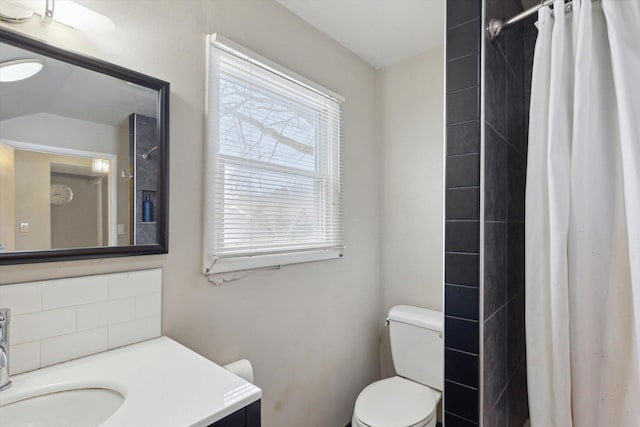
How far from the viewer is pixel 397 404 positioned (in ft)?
5.29

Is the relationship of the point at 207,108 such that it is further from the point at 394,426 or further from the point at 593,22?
the point at 394,426

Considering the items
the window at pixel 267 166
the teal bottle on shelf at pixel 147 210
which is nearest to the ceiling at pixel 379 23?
the window at pixel 267 166

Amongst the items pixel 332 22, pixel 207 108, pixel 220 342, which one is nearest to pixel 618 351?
pixel 220 342

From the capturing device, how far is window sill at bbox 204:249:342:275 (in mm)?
1335

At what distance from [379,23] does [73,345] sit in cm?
201

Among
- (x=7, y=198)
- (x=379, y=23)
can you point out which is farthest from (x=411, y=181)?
(x=7, y=198)

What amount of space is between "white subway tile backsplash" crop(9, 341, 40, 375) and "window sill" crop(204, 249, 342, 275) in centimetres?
54

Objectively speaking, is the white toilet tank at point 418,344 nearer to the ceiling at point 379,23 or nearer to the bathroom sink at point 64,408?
→ the bathroom sink at point 64,408

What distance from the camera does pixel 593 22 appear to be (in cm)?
117

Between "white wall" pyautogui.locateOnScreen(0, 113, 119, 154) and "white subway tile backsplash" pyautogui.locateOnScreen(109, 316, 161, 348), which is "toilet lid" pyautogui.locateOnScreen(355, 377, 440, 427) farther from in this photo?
"white wall" pyautogui.locateOnScreen(0, 113, 119, 154)

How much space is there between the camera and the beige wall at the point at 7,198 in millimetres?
854

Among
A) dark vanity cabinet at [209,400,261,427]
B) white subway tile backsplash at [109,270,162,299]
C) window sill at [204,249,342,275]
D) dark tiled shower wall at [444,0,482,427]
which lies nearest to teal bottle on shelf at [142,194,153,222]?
white subway tile backsplash at [109,270,162,299]

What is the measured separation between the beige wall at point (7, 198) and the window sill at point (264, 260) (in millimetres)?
587

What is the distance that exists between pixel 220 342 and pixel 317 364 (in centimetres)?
68
